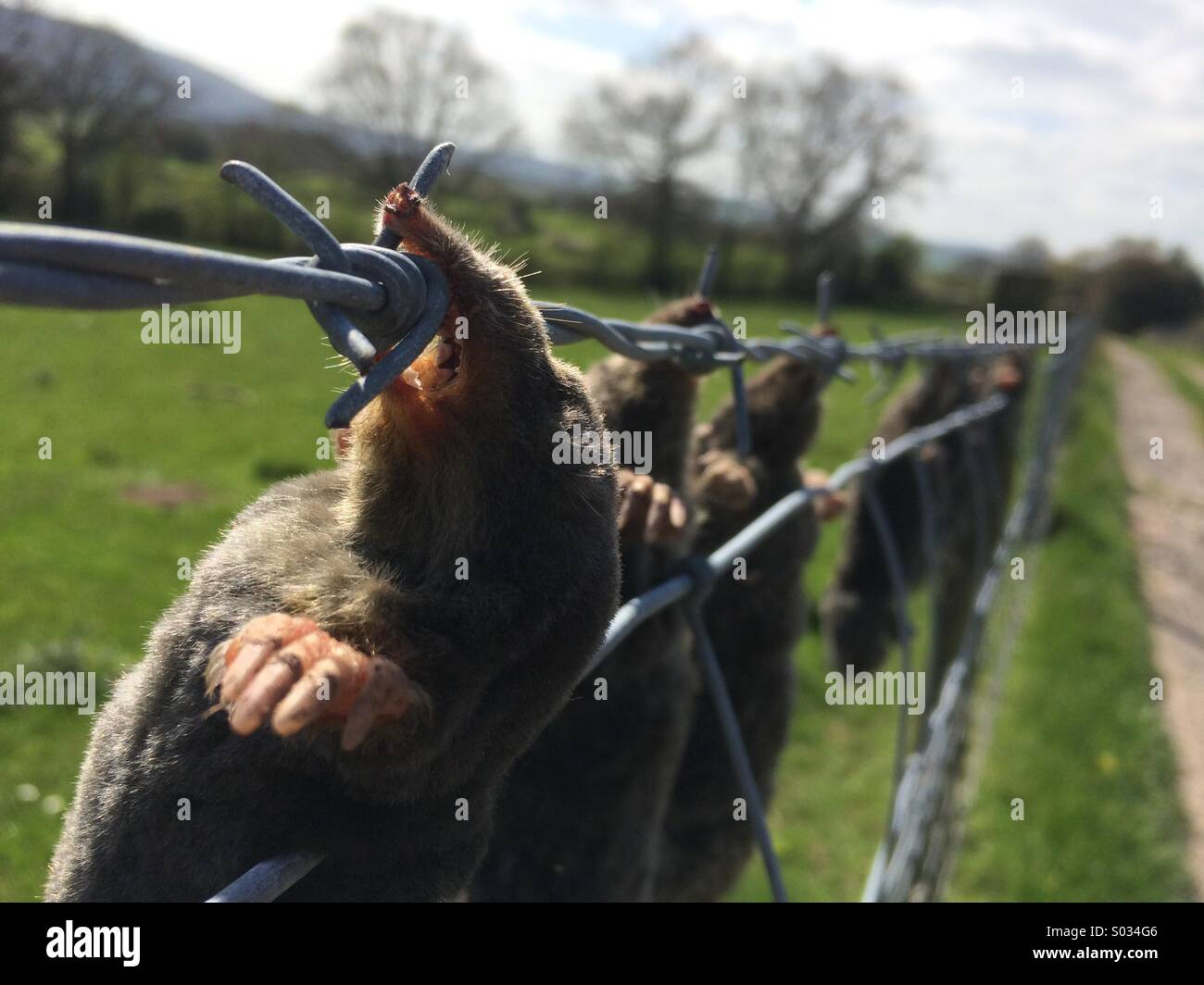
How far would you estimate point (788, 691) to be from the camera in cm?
316

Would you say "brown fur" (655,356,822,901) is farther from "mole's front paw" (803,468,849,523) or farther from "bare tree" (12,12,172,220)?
"bare tree" (12,12,172,220)

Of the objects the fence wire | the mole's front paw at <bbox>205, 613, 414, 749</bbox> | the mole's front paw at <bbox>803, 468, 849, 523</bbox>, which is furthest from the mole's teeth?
the mole's front paw at <bbox>803, 468, 849, 523</bbox>

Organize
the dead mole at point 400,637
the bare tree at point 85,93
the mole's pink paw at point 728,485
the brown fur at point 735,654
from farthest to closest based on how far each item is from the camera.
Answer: the bare tree at point 85,93 < the brown fur at point 735,654 < the mole's pink paw at point 728,485 < the dead mole at point 400,637

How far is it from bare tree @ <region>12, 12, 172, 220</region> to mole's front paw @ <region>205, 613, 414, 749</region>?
3558 millimetres

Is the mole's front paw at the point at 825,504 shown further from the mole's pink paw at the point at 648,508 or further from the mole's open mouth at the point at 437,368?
the mole's open mouth at the point at 437,368

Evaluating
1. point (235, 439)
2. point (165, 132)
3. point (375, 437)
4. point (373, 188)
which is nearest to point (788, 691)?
point (375, 437)

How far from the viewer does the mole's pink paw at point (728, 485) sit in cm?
259

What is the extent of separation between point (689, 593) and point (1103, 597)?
8.48m

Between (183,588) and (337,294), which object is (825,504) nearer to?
(183,588)

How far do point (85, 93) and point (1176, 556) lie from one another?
1175 centimetres

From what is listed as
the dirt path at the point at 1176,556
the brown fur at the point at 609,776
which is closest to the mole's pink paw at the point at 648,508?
the brown fur at the point at 609,776

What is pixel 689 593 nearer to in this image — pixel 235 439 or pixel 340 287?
pixel 340 287

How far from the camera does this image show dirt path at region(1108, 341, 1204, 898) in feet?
22.0

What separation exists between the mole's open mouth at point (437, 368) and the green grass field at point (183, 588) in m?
0.58
